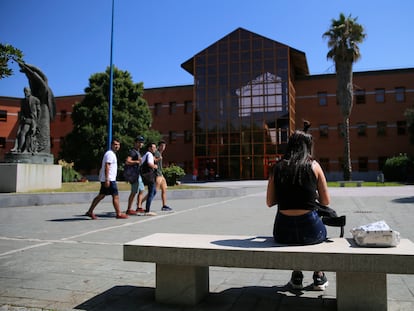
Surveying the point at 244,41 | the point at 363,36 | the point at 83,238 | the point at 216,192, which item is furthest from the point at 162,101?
the point at 83,238

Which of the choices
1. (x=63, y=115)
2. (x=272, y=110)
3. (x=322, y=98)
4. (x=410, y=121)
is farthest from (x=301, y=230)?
(x=63, y=115)

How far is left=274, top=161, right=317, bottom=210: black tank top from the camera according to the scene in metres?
3.35

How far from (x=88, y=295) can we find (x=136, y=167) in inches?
248

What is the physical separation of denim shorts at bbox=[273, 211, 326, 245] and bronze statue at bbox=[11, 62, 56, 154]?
1350 centimetres

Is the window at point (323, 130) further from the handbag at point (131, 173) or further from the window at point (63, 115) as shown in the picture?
the handbag at point (131, 173)

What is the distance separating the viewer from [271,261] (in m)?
3.04

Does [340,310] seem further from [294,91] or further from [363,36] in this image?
[294,91]

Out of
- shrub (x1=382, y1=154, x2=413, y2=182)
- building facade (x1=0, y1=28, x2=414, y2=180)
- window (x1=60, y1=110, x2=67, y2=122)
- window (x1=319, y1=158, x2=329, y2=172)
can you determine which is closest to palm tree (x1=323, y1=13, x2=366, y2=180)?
shrub (x1=382, y1=154, x2=413, y2=182)

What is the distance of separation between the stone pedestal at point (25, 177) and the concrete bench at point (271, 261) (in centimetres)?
1171

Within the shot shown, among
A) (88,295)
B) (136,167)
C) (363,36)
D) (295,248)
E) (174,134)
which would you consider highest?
(363,36)

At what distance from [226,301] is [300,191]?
3.93ft

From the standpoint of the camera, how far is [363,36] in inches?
1312

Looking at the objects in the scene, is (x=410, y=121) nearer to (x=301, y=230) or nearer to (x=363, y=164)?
(x=363, y=164)

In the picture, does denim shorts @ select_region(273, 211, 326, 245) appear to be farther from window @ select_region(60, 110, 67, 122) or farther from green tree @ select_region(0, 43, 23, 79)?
window @ select_region(60, 110, 67, 122)
